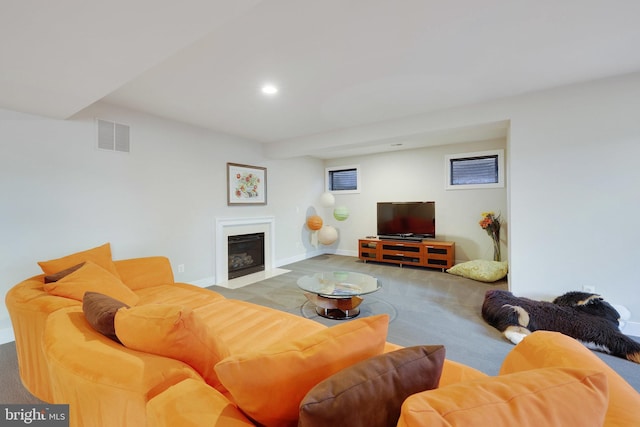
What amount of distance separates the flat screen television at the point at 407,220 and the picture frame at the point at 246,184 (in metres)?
2.56

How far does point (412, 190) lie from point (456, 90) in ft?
10.3

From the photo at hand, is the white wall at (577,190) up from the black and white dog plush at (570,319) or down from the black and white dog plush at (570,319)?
up

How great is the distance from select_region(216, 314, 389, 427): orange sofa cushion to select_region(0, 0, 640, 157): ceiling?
1478 millimetres

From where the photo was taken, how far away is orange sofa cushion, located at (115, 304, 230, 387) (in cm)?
101

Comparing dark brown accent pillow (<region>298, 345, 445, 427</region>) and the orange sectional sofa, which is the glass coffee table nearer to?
the orange sectional sofa

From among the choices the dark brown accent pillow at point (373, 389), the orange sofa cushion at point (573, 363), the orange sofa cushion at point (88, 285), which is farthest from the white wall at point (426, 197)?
the dark brown accent pillow at point (373, 389)

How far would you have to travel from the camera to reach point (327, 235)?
6.28m

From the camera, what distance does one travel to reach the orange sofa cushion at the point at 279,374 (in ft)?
2.55

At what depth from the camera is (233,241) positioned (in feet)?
15.0

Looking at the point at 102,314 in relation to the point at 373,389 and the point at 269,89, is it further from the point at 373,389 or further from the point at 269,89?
the point at 269,89

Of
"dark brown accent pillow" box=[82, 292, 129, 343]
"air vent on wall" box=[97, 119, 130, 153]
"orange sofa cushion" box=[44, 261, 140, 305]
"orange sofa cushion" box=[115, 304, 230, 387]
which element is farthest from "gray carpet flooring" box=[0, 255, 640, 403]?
"air vent on wall" box=[97, 119, 130, 153]

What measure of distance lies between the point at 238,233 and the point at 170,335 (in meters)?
3.72

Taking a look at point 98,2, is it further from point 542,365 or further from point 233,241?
point 233,241

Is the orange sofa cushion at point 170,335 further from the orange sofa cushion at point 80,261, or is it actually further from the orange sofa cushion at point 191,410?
the orange sofa cushion at point 80,261
